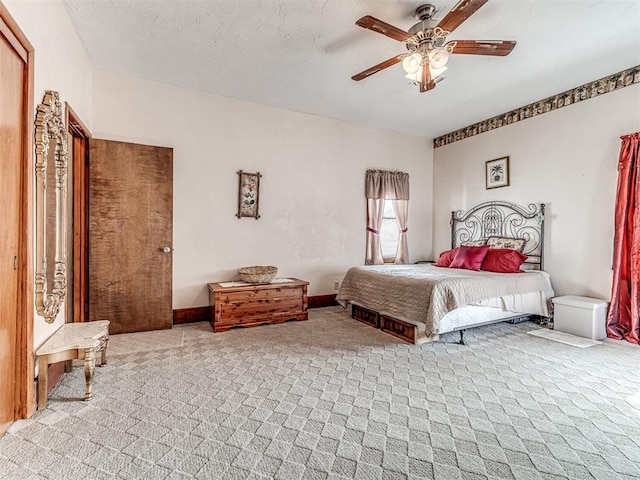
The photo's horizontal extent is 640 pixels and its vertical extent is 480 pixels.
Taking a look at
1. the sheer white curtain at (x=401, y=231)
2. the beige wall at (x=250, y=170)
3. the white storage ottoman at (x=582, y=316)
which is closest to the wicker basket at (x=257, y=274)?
the beige wall at (x=250, y=170)

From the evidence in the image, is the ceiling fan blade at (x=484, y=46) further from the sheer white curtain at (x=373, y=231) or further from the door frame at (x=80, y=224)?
the door frame at (x=80, y=224)

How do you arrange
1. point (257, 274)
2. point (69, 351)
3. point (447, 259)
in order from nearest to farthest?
point (69, 351) < point (257, 274) < point (447, 259)

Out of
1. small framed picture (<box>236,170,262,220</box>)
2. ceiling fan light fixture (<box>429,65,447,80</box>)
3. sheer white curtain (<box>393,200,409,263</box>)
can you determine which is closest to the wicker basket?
small framed picture (<box>236,170,262,220</box>)

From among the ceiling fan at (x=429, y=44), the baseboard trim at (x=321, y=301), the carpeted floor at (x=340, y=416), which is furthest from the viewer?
the baseboard trim at (x=321, y=301)

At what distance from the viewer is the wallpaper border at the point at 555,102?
3570 mm

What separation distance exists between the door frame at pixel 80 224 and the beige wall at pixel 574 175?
5.64m

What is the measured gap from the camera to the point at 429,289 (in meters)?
3.20

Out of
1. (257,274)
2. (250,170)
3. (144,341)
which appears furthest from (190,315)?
(250,170)

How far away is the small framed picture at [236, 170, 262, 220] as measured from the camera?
14.3 ft

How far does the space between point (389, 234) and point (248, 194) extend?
267cm

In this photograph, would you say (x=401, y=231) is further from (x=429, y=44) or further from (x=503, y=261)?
(x=429, y=44)

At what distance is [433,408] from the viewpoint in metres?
2.06

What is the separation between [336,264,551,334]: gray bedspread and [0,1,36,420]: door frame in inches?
121

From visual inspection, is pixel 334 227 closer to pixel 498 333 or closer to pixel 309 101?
pixel 309 101
